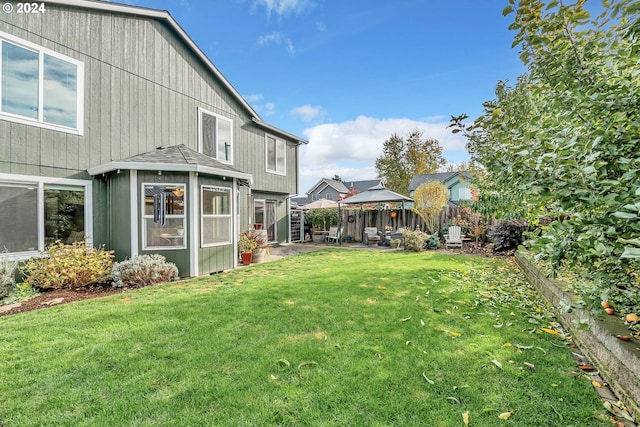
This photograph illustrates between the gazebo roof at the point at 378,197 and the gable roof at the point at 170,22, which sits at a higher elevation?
the gable roof at the point at 170,22

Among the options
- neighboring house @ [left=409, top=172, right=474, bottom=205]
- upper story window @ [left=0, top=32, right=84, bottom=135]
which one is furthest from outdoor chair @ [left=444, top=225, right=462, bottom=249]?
neighboring house @ [left=409, top=172, right=474, bottom=205]

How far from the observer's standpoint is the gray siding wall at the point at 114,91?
632 centimetres

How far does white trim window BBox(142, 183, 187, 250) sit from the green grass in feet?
7.53

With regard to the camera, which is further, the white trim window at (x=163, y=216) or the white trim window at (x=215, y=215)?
the white trim window at (x=215, y=215)

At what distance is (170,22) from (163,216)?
6.31 m

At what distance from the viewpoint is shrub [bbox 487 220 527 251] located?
10117 millimetres

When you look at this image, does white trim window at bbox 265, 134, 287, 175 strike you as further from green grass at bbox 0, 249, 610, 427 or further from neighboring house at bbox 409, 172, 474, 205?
neighboring house at bbox 409, 172, 474, 205

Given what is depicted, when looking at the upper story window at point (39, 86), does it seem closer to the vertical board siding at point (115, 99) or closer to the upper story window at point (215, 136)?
the vertical board siding at point (115, 99)

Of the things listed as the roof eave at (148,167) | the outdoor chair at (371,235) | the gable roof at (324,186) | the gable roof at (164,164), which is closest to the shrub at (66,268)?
the roof eave at (148,167)

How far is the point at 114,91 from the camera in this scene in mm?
7727

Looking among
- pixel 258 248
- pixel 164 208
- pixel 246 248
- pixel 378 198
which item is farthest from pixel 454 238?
pixel 164 208

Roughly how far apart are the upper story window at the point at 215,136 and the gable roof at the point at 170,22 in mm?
1181

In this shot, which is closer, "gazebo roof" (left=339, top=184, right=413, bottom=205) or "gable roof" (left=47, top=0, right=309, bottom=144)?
"gable roof" (left=47, top=0, right=309, bottom=144)

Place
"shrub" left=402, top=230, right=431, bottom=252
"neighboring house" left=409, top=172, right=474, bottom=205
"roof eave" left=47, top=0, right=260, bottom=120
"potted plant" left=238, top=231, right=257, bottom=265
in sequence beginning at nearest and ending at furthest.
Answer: "roof eave" left=47, top=0, right=260, bottom=120 → "potted plant" left=238, top=231, right=257, bottom=265 → "shrub" left=402, top=230, right=431, bottom=252 → "neighboring house" left=409, top=172, right=474, bottom=205
